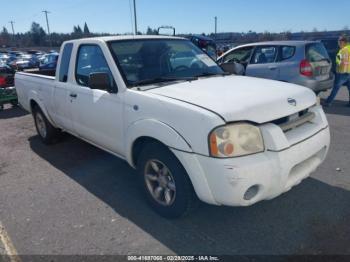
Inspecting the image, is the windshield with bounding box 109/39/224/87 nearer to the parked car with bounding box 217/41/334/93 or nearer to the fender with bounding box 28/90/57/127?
the fender with bounding box 28/90/57/127

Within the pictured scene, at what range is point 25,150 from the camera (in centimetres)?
590

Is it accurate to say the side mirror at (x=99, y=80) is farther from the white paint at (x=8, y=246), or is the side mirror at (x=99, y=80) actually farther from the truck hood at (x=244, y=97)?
the white paint at (x=8, y=246)

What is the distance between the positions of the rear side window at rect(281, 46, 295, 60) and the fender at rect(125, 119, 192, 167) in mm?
5981

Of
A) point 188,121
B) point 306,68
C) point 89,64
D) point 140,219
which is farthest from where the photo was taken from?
point 306,68

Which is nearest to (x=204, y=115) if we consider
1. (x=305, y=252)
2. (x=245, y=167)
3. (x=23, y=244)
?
(x=245, y=167)

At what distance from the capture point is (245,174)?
257cm

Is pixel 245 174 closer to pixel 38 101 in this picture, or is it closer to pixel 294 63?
pixel 38 101

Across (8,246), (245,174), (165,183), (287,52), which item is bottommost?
(8,246)

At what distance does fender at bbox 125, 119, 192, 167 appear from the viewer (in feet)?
9.17

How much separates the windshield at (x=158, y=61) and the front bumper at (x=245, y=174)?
3.99 ft

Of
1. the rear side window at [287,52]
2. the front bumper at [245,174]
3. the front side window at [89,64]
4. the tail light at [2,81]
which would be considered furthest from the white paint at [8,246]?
the tail light at [2,81]

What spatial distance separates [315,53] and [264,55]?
1263 millimetres

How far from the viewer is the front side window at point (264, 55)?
833 cm

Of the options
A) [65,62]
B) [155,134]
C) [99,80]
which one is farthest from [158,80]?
[65,62]
